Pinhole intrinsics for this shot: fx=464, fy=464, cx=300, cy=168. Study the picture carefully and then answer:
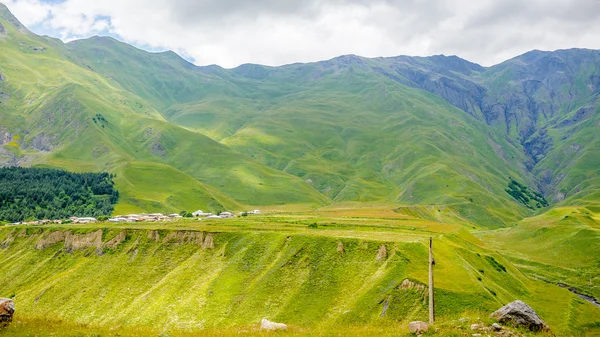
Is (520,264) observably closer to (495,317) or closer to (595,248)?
(595,248)

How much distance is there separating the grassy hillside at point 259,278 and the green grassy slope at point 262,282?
295mm

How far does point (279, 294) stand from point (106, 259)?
224ft

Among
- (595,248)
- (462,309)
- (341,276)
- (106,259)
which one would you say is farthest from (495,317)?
(595,248)

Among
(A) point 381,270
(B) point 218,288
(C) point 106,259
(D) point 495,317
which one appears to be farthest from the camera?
(C) point 106,259

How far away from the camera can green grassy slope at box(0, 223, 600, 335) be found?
85.7 metres

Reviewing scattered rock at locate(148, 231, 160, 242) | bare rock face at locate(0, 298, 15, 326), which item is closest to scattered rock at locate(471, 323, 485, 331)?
bare rock face at locate(0, 298, 15, 326)

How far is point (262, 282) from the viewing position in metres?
105

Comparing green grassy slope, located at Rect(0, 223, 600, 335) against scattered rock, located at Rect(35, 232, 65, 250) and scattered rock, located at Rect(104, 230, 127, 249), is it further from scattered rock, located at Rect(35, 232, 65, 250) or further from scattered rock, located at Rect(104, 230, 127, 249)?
scattered rock, located at Rect(35, 232, 65, 250)

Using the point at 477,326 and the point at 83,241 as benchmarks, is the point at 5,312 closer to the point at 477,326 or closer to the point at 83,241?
the point at 477,326

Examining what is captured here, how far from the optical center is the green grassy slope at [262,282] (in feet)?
281

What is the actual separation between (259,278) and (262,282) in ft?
9.16

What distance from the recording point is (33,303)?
4946 inches

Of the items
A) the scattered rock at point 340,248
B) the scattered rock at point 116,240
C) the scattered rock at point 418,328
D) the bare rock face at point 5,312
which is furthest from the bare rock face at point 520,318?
the scattered rock at point 116,240

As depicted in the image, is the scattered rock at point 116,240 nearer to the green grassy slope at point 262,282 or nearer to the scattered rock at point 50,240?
the green grassy slope at point 262,282
